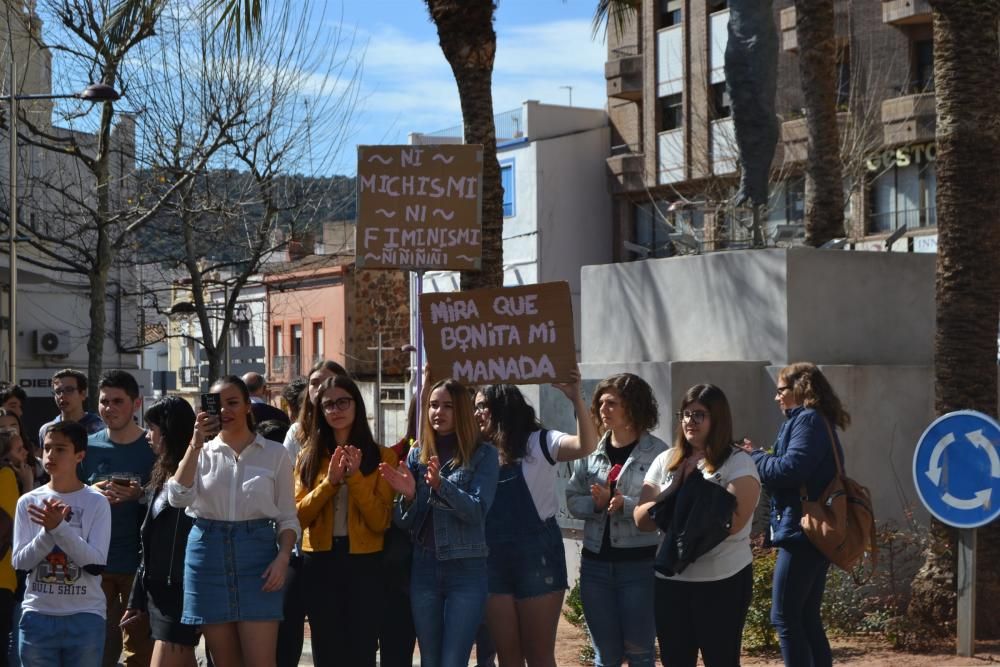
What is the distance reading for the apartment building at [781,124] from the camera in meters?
34.3

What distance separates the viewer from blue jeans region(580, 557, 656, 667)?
6.88 m

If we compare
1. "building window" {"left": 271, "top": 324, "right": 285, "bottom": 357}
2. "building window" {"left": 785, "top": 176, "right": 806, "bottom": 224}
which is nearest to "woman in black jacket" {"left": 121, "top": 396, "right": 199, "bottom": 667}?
"building window" {"left": 785, "top": 176, "right": 806, "bottom": 224}

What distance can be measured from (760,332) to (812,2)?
461cm

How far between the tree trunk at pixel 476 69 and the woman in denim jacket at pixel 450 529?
15.5 ft

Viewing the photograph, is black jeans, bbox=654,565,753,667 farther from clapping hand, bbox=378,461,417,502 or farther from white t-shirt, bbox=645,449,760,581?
clapping hand, bbox=378,461,417,502

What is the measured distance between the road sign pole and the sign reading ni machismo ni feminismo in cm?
346

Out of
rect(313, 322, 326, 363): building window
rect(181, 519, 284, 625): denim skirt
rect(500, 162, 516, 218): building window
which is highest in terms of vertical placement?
rect(500, 162, 516, 218): building window

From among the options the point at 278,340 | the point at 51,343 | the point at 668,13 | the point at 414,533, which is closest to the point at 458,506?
the point at 414,533

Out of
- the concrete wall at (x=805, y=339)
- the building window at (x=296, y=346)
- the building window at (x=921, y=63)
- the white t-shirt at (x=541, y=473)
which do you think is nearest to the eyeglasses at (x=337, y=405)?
the white t-shirt at (x=541, y=473)

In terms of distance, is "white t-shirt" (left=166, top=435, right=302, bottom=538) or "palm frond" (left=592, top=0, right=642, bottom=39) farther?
"palm frond" (left=592, top=0, right=642, bottom=39)

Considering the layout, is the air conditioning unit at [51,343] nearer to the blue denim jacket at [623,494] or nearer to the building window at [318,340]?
the building window at [318,340]

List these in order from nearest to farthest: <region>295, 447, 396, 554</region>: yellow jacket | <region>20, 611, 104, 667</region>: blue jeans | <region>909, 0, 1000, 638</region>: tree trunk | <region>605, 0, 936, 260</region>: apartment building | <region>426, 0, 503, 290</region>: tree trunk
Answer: <region>20, 611, 104, 667</region>: blue jeans, <region>295, 447, 396, 554</region>: yellow jacket, <region>909, 0, 1000, 638</region>: tree trunk, <region>426, 0, 503, 290</region>: tree trunk, <region>605, 0, 936, 260</region>: apartment building

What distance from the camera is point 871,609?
985 cm

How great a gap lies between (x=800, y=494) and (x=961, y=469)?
1.44m
